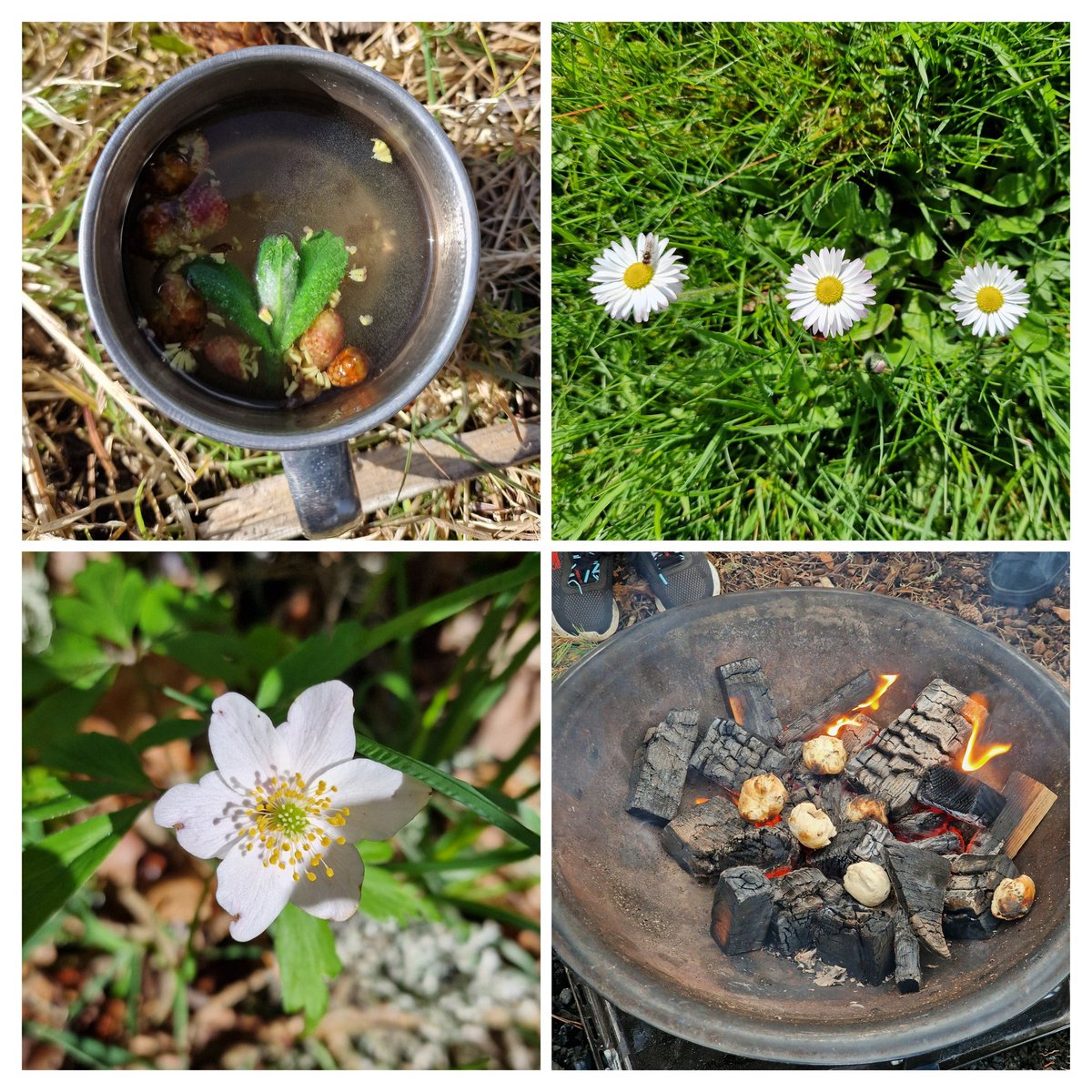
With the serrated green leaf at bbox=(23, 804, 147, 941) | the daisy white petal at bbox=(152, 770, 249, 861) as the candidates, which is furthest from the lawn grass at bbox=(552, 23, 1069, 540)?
the serrated green leaf at bbox=(23, 804, 147, 941)

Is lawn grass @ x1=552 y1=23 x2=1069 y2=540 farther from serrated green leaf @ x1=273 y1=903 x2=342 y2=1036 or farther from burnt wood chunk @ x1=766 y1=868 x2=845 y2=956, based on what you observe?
serrated green leaf @ x1=273 y1=903 x2=342 y2=1036

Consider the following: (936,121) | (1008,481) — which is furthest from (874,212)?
(1008,481)

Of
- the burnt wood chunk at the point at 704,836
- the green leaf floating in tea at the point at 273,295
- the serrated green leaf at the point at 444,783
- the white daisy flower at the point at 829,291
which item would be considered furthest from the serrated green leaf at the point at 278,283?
the burnt wood chunk at the point at 704,836

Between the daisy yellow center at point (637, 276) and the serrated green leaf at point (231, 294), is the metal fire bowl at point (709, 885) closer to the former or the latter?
the daisy yellow center at point (637, 276)

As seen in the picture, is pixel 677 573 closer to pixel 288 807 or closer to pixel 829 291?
pixel 829 291

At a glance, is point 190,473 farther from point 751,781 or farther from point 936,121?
point 936,121
